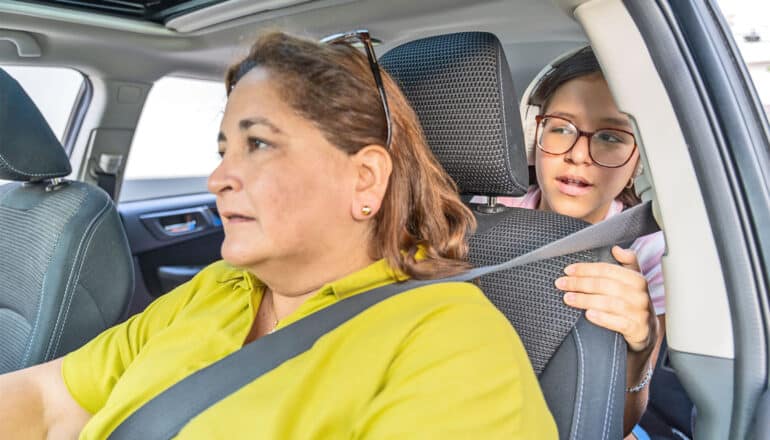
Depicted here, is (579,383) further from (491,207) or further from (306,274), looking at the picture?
(306,274)

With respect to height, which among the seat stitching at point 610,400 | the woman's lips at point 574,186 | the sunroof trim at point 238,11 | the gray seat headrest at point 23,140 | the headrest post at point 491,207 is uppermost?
the sunroof trim at point 238,11

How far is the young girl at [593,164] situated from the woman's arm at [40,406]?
1077mm

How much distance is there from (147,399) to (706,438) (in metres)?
1.03

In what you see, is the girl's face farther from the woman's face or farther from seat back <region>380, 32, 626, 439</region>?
the woman's face

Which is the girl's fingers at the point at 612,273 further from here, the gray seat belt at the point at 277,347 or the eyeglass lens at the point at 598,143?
the eyeglass lens at the point at 598,143

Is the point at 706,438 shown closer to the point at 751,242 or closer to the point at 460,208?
the point at 751,242

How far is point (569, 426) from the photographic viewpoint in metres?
1.17

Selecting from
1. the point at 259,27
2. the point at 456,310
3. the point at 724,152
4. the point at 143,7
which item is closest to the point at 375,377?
the point at 456,310

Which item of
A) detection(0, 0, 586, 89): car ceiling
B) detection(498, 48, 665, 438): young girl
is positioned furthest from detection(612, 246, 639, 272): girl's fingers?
detection(0, 0, 586, 89): car ceiling

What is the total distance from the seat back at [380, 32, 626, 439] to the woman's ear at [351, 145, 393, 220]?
0.16 m

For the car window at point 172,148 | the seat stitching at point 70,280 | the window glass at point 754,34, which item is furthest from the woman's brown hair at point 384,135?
the car window at point 172,148

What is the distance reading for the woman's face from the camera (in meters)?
1.18

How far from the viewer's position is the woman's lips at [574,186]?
1525 mm

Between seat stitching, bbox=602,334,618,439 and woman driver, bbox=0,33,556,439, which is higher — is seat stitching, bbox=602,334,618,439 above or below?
below
